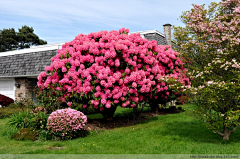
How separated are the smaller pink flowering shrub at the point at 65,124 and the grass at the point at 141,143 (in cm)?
41

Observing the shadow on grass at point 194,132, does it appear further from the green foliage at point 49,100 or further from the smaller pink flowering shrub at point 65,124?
the green foliage at point 49,100

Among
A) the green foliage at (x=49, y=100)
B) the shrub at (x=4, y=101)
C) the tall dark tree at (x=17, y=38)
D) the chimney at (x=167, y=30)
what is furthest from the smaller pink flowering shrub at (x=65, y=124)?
the tall dark tree at (x=17, y=38)

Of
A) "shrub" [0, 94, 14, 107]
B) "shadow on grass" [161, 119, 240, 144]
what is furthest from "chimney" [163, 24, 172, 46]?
"shrub" [0, 94, 14, 107]

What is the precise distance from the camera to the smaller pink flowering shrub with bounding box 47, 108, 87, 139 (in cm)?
796

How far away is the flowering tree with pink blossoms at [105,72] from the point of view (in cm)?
928

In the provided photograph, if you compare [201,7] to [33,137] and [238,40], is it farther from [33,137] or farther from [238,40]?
[33,137]

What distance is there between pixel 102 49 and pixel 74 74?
146cm

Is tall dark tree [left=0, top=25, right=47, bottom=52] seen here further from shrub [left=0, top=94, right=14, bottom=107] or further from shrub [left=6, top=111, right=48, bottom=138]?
shrub [left=6, top=111, right=48, bottom=138]

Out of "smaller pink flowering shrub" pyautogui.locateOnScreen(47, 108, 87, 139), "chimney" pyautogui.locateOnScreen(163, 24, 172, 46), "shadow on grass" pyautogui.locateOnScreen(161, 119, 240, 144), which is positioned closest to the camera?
"shadow on grass" pyautogui.locateOnScreen(161, 119, 240, 144)

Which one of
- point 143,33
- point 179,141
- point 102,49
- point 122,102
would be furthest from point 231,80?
point 143,33

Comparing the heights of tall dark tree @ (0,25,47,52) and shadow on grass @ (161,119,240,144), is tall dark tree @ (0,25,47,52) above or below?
above

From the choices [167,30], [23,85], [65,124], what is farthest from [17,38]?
[65,124]

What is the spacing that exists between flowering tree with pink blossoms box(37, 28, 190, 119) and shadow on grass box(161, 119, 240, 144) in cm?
147

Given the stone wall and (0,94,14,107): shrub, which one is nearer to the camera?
(0,94,14,107): shrub
